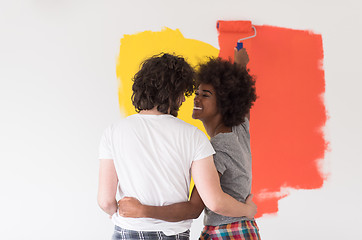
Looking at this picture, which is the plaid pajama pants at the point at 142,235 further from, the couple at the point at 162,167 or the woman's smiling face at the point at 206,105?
the woman's smiling face at the point at 206,105

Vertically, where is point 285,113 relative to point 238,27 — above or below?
below

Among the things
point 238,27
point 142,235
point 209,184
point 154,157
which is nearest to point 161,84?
point 154,157

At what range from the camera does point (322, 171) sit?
73.8 inches

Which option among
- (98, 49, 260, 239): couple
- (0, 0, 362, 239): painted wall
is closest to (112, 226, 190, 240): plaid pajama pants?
(98, 49, 260, 239): couple

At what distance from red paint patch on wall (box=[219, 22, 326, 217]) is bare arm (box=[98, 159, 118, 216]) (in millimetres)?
931

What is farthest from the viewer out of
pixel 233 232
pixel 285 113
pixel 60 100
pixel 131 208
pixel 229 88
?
pixel 285 113

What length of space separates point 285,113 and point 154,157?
1.04m

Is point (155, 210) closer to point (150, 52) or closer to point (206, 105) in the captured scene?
point (206, 105)

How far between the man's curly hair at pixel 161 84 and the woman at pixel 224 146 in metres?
0.22

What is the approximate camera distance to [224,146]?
1160 mm

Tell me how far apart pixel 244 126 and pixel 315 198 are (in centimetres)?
78

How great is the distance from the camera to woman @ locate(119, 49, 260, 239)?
1.03 metres

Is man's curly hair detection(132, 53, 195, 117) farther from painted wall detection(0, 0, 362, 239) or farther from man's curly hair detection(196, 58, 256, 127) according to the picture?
painted wall detection(0, 0, 362, 239)

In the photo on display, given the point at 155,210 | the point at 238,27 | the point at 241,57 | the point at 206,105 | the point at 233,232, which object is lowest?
the point at 233,232
